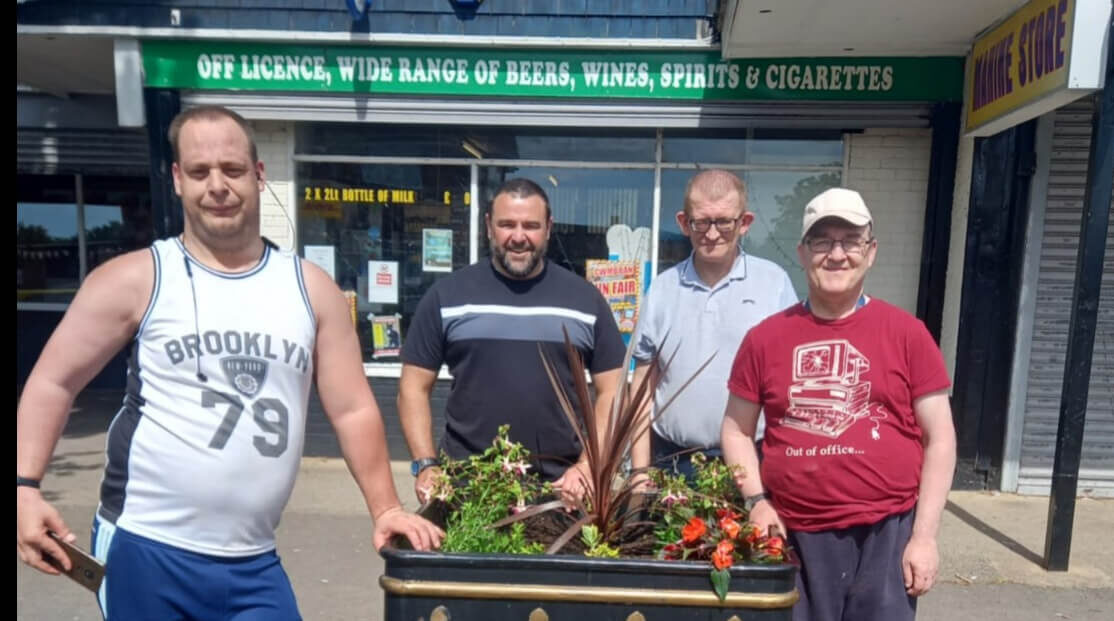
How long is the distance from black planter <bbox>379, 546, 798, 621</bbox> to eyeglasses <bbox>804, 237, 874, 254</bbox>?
84 cm

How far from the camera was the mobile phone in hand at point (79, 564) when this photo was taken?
1771 mm

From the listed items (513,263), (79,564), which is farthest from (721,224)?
(79,564)

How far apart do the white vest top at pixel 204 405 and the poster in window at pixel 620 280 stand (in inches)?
163

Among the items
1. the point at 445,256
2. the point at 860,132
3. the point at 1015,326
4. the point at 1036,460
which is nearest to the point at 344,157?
the point at 445,256

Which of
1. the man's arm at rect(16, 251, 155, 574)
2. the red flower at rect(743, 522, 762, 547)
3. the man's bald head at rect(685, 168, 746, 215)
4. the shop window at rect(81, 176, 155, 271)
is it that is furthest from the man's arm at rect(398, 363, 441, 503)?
the shop window at rect(81, 176, 155, 271)

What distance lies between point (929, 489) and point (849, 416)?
0.84 ft

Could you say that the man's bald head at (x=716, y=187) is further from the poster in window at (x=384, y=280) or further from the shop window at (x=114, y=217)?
the shop window at (x=114, y=217)

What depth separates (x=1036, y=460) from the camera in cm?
557

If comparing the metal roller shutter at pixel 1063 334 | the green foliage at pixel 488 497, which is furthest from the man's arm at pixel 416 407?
the metal roller shutter at pixel 1063 334

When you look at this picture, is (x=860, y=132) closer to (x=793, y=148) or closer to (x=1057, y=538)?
(x=793, y=148)

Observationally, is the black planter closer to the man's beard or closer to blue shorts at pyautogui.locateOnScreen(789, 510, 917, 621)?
blue shorts at pyautogui.locateOnScreen(789, 510, 917, 621)

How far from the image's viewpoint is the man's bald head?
2342mm

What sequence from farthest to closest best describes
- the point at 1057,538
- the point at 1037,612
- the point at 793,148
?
the point at 793,148 < the point at 1057,538 < the point at 1037,612

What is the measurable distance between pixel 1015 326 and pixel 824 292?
4281 mm
